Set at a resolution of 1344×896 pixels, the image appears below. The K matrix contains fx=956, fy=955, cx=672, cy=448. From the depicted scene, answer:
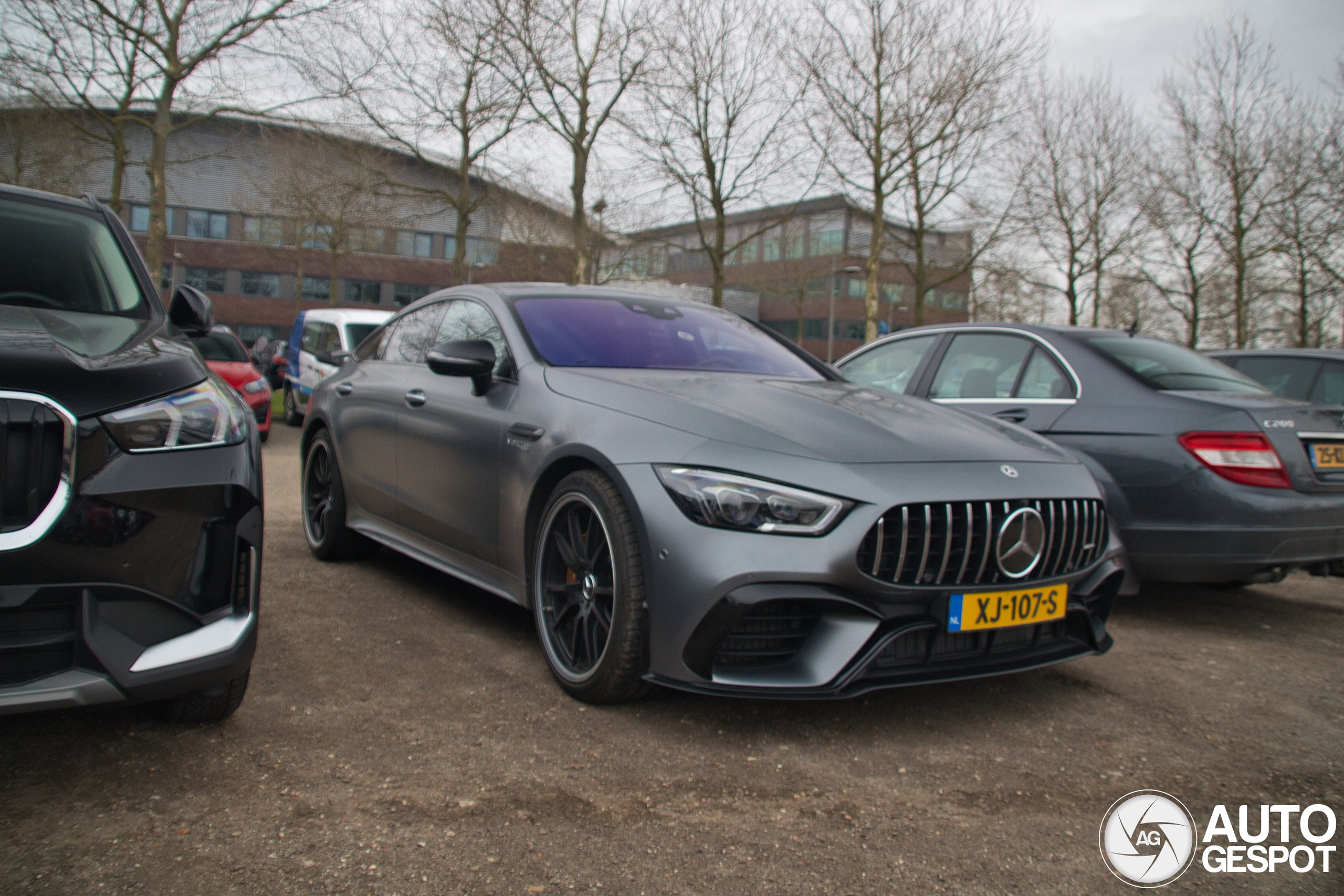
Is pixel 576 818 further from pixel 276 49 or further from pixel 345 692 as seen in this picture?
pixel 276 49

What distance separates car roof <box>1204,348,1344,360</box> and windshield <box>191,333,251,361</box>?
1015cm

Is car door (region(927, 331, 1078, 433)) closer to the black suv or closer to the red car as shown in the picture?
the black suv

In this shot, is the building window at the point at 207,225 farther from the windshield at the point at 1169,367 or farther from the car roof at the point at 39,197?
the windshield at the point at 1169,367

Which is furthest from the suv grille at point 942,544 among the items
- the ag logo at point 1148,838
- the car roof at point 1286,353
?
the car roof at point 1286,353

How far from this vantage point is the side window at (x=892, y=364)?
568 centimetres

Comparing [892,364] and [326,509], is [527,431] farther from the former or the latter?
[892,364]

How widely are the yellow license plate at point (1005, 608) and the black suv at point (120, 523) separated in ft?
6.33

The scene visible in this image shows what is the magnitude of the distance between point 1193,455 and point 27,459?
4245mm

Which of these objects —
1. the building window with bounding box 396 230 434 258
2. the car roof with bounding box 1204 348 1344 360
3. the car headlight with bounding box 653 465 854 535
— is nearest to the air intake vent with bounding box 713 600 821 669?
the car headlight with bounding box 653 465 854 535

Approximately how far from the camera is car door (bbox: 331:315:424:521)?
14.6 ft

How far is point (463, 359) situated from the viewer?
3.61 m

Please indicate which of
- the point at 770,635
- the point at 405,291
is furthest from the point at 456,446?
the point at 405,291

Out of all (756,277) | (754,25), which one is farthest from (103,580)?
(756,277)

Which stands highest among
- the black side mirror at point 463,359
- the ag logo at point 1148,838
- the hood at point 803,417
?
the black side mirror at point 463,359
